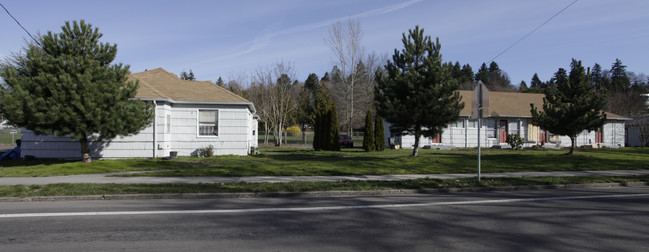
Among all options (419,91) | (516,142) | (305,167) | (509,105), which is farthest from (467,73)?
(305,167)

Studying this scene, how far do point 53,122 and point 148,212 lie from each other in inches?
349

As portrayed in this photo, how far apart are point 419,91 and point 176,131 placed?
39.4 feet

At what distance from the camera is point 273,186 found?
10117 mm

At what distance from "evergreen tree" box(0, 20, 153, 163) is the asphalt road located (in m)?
5.93

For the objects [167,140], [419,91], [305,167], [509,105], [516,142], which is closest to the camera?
[305,167]

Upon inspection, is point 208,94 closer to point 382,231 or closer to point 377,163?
point 377,163

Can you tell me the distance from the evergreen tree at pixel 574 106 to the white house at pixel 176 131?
15.4 meters

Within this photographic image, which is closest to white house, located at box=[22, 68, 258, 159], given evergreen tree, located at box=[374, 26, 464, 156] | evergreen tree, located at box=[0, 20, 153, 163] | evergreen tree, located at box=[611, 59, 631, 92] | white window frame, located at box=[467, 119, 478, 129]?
evergreen tree, located at box=[0, 20, 153, 163]

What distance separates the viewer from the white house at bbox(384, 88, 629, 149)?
3041cm

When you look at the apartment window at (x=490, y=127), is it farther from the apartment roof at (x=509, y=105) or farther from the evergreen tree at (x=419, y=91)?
the evergreen tree at (x=419, y=91)

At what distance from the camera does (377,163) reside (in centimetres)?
1600

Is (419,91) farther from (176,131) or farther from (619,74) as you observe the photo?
(619,74)

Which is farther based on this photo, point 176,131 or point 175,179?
point 176,131

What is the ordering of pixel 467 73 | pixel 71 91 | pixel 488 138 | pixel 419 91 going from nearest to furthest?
pixel 71 91, pixel 419 91, pixel 488 138, pixel 467 73
